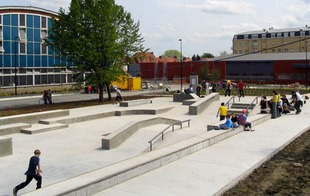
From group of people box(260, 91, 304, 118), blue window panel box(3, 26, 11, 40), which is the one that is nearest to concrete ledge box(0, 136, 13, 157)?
group of people box(260, 91, 304, 118)

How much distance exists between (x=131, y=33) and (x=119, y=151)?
20906 mm

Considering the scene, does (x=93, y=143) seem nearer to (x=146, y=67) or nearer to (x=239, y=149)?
(x=239, y=149)

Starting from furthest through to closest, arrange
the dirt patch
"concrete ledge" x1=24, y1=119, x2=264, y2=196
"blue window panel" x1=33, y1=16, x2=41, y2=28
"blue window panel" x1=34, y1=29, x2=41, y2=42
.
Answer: "blue window panel" x1=34, y1=29, x2=41, y2=42
"blue window panel" x1=33, y1=16, x2=41, y2=28
the dirt patch
"concrete ledge" x1=24, y1=119, x2=264, y2=196

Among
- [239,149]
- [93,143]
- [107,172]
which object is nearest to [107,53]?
[93,143]

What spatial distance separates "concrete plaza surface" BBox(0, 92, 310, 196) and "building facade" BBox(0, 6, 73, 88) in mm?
29898

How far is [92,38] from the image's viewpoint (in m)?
30.2

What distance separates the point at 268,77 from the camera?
68812mm

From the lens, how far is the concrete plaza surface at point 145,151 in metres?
8.97

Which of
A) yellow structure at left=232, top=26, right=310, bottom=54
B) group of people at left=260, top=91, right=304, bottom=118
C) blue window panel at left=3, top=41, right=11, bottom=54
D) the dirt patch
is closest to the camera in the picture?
the dirt patch

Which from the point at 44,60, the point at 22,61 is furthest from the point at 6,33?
the point at 44,60

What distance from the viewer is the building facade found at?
46281mm

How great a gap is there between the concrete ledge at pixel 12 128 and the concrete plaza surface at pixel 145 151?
840mm

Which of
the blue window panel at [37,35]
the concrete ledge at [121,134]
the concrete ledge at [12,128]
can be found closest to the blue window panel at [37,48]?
the blue window panel at [37,35]

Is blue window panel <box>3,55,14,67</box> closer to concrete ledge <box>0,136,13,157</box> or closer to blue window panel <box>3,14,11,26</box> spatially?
blue window panel <box>3,14,11,26</box>
